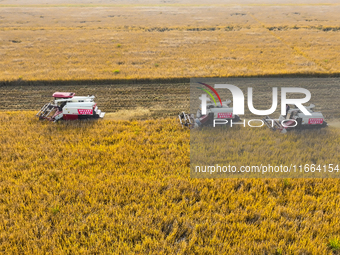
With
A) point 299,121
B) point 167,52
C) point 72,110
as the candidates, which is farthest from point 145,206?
point 167,52

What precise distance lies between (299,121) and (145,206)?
875 centimetres

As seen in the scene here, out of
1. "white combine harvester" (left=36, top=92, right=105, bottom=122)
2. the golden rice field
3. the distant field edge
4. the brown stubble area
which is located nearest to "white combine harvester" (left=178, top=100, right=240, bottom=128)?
the golden rice field

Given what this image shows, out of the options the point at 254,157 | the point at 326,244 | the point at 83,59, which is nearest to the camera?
the point at 326,244

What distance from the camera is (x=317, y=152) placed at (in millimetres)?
9695

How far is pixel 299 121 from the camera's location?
37.0 ft

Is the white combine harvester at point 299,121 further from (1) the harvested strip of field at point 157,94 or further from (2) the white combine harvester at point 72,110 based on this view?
(2) the white combine harvester at point 72,110

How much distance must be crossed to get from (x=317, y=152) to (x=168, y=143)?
252 inches

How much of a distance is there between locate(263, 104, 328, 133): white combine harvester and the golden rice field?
1344mm

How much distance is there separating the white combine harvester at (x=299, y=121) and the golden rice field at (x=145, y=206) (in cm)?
134

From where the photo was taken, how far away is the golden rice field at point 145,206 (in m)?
5.79

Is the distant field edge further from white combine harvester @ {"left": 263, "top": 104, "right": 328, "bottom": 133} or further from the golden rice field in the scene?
the golden rice field

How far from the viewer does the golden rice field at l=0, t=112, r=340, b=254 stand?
5.79 metres

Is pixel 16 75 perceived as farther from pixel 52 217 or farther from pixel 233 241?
pixel 233 241

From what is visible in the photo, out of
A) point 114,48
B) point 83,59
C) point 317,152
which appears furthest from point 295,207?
point 114,48
